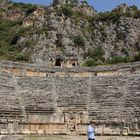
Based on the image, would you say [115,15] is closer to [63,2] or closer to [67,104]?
[63,2]

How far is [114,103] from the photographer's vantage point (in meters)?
20.6

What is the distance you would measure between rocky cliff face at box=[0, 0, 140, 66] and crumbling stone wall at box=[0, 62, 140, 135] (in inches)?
613

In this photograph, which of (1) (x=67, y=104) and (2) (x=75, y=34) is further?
(2) (x=75, y=34)

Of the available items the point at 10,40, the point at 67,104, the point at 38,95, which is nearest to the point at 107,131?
the point at 67,104

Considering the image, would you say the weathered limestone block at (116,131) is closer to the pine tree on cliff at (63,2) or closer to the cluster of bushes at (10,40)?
the cluster of bushes at (10,40)

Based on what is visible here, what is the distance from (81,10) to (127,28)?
767 centimetres

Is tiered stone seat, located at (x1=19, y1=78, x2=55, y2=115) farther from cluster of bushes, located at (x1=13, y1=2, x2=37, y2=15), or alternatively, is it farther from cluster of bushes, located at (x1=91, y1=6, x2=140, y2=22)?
cluster of bushes, located at (x1=13, y1=2, x2=37, y2=15)

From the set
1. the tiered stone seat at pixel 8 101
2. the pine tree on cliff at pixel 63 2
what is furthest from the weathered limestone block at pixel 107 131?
the pine tree on cliff at pixel 63 2

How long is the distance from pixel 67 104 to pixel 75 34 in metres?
27.1

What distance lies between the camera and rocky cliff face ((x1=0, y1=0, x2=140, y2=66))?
43569 mm

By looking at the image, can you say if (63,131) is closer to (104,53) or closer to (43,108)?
(43,108)

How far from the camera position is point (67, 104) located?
68.7ft

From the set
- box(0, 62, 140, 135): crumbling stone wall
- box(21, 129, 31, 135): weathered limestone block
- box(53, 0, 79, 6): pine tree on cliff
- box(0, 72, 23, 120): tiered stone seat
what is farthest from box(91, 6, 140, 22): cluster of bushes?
box(21, 129, 31, 135): weathered limestone block

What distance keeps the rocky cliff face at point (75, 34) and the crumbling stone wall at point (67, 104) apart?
613 inches
